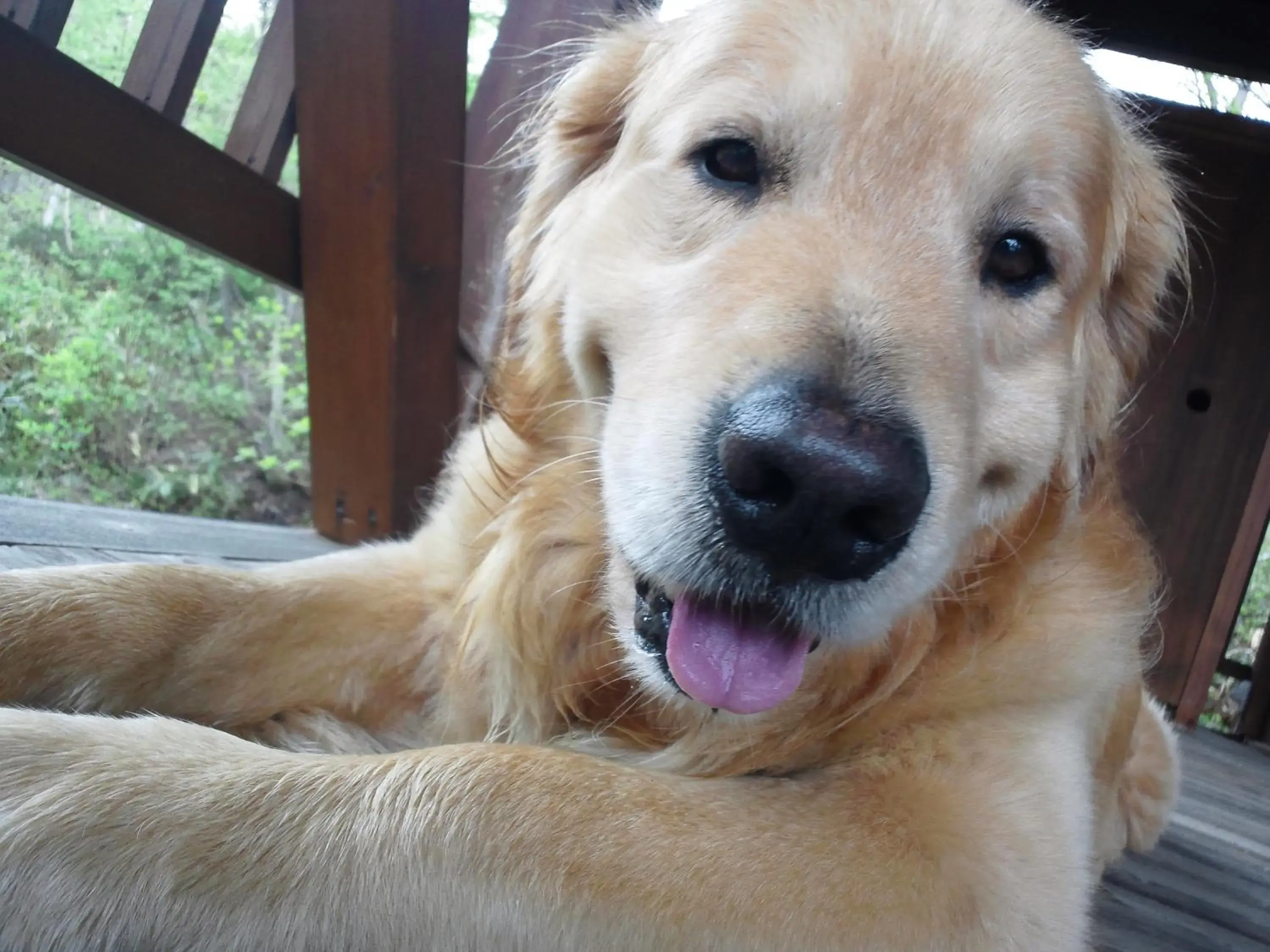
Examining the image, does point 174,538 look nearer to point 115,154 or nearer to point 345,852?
point 115,154

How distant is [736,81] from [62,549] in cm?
184

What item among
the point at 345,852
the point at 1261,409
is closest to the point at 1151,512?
the point at 1261,409

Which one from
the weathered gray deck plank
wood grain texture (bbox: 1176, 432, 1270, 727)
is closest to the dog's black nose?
the weathered gray deck plank

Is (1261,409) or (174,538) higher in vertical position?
(1261,409)

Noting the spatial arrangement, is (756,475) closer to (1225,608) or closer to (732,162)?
(732,162)

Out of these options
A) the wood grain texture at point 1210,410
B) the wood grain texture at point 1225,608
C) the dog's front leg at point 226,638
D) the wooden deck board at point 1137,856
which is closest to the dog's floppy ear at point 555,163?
the dog's front leg at point 226,638

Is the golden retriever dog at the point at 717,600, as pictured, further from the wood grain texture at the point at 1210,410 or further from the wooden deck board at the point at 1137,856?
the wood grain texture at the point at 1210,410

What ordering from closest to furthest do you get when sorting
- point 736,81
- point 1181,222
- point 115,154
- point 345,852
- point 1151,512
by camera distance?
point 345,852 < point 736,81 < point 1181,222 < point 115,154 < point 1151,512

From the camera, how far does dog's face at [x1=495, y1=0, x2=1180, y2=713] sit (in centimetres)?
124

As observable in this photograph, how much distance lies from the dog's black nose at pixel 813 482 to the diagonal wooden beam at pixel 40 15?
6.40 feet

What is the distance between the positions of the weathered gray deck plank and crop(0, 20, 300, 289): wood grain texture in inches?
32.5

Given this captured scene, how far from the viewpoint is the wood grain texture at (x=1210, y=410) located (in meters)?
5.20

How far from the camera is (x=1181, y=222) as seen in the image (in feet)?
6.95

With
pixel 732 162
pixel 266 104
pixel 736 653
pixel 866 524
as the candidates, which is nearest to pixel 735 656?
pixel 736 653
